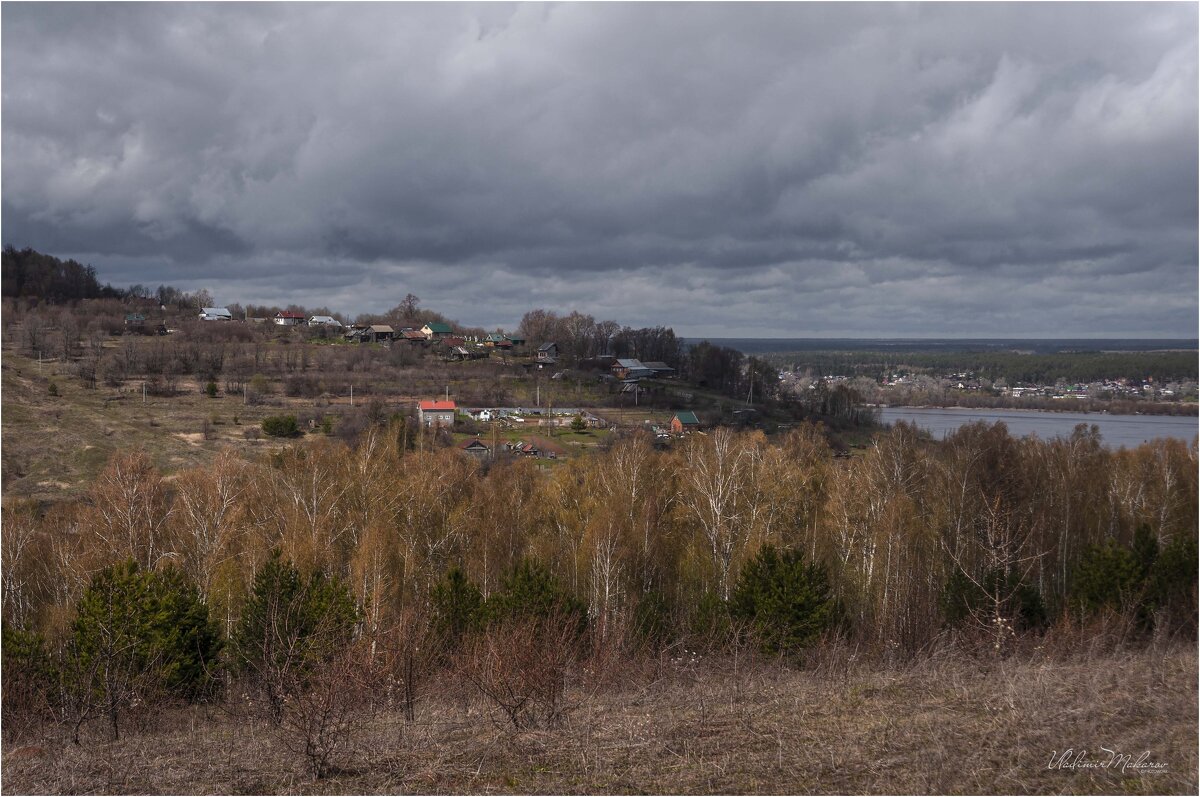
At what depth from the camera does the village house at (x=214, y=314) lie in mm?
133125

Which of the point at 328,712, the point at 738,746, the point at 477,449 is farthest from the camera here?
the point at 477,449

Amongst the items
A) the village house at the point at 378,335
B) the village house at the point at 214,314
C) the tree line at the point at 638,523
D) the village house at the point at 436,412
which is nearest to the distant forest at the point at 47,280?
the village house at the point at 214,314

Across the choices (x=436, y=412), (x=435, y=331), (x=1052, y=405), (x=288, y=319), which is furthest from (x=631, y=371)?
(x=288, y=319)

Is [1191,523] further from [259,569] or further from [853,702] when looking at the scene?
[259,569]

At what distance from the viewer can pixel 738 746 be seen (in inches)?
455

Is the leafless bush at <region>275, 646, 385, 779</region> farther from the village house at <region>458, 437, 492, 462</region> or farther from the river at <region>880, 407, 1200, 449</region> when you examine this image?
the river at <region>880, 407, 1200, 449</region>

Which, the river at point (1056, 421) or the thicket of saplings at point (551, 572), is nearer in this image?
the thicket of saplings at point (551, 572)

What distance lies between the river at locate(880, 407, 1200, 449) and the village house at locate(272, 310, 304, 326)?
95.1 metres

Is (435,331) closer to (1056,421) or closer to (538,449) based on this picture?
(538,449)

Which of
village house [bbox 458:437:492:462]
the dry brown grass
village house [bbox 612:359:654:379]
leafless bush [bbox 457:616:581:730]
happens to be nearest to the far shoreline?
village house [bbox 612:359:654:379]

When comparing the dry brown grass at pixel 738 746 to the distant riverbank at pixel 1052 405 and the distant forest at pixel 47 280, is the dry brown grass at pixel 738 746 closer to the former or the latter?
the distant riverbank at pixel 1052 405

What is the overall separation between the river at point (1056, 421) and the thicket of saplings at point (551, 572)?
3541cm

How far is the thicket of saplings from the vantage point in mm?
15648

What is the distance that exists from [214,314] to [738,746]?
472 feet
